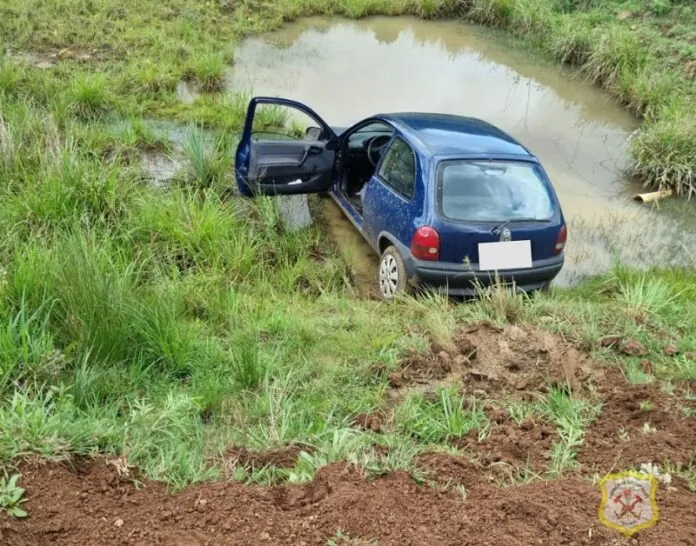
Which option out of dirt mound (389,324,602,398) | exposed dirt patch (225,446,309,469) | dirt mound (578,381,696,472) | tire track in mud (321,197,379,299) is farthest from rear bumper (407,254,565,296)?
exposed dirt patch (225,446,309,469)

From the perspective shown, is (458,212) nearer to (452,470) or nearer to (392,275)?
(392,275)

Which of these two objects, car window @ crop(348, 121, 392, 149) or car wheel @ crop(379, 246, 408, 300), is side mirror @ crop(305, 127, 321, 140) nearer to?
car window @ crop(348, 121, 392, 149)

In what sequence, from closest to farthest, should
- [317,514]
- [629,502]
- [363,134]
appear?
[317,514]
[629,502]
[363,134]

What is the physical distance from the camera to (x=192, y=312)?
4996 mm

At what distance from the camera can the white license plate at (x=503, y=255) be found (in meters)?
5.65

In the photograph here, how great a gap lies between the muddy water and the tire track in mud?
212 centimetres

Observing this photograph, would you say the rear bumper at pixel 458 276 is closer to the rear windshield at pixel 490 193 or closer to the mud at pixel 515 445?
the rear windshield at pixel 490 193

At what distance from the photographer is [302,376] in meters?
4.02

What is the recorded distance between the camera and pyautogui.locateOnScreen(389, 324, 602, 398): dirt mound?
3891 mm

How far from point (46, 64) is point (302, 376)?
918cm

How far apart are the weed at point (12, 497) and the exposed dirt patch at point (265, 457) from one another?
Result: 894 millimetres

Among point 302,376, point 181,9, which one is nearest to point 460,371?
point 302,376

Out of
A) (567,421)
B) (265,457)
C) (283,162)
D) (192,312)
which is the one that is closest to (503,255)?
(567,421)

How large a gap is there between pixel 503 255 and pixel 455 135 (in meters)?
1.33
